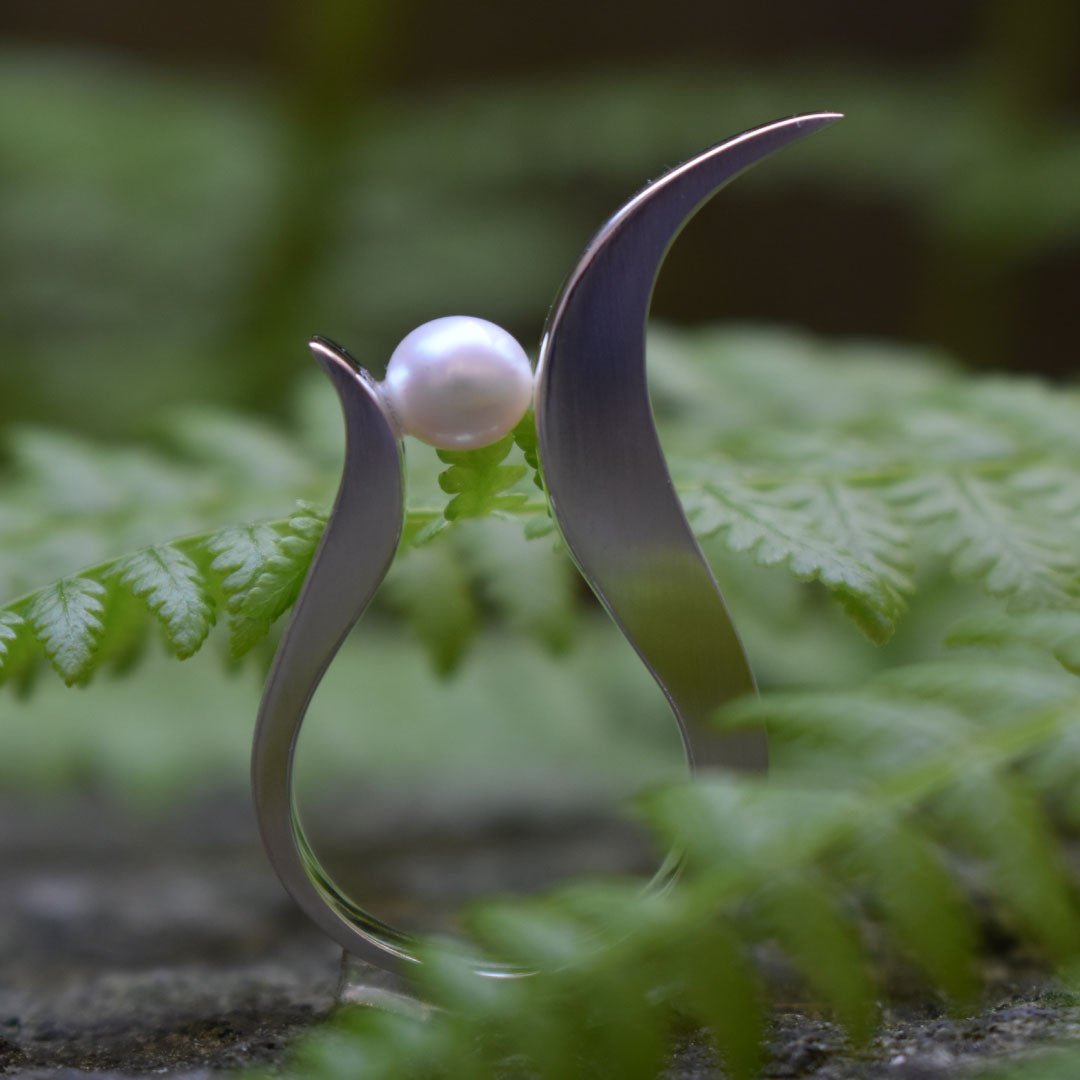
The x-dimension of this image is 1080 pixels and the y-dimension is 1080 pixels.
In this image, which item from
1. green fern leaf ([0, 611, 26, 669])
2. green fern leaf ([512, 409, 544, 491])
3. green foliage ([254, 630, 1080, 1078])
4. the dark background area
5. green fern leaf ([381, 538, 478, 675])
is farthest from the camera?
the dark background area

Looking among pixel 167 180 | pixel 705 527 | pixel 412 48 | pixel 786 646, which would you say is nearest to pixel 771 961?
pixel 705 527

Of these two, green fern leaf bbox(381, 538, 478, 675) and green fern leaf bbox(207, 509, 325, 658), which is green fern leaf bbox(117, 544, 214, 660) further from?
green fern leaf bbox(381, 538, 478, 675)

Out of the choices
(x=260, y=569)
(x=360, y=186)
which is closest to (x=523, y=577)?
(x=260, y=569)

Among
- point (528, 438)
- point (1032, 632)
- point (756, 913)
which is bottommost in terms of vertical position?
point (756, 913)

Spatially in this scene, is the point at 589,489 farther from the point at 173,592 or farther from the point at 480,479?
the point at 173,592

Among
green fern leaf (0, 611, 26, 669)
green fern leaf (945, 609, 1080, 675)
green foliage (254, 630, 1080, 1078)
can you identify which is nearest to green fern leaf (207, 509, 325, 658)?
green fern leaf (0, 611, 26, 669)

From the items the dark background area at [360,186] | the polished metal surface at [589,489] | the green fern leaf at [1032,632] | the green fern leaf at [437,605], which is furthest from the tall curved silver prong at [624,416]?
the dark background area at [360,186]
